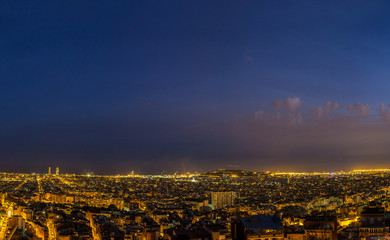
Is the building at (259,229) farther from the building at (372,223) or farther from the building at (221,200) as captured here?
the building at (221,200)

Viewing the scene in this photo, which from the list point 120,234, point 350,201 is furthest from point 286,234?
point 350,201

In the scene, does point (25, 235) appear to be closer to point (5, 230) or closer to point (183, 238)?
point (5, 230)

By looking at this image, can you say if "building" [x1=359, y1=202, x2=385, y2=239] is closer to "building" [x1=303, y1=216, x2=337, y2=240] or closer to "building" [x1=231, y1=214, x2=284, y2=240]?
"building" [x1=303, y1=216, x2=337, y2=240]

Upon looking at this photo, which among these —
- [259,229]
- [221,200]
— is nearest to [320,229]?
[259,229]

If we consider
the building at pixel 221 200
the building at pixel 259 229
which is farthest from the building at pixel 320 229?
the building at pixel 221 200

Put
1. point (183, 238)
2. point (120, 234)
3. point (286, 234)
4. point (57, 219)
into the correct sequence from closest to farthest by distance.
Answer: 1. point (183, 238)
2. point (286, 234)
3. point (120, 234)
4. point (57, 219)

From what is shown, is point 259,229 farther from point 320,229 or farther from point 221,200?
point 221,200

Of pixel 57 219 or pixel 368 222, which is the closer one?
pixel 368 222
